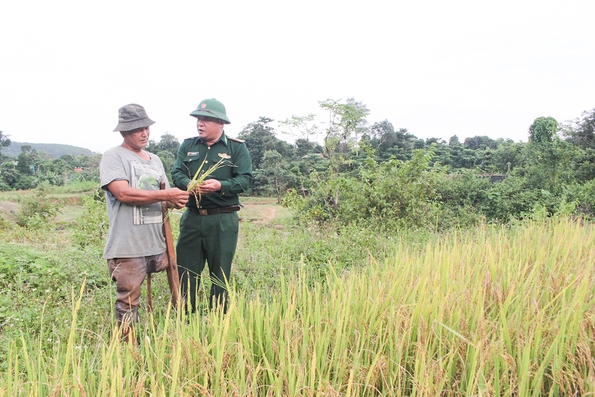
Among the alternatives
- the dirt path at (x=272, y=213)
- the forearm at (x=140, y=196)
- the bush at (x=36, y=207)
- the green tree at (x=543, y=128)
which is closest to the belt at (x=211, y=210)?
the forearm at (x=140, y=196)

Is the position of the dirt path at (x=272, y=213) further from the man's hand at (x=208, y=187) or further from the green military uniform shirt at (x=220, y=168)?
the man's hand at (x=208, y=187)

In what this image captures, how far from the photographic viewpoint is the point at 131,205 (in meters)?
2.49

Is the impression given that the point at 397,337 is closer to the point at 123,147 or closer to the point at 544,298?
the point at 544,298

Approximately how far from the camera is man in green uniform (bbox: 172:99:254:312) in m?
2.92

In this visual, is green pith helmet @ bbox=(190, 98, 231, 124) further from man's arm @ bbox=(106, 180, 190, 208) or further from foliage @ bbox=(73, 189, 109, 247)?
foliage @ bbox=(73, 189, 109, 247)

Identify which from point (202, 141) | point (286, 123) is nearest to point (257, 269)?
point (202, 141)

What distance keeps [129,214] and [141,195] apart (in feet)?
0.50

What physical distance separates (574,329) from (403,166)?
227 inches

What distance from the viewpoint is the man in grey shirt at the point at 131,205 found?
243cm

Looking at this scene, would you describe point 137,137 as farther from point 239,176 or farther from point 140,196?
point 239,176

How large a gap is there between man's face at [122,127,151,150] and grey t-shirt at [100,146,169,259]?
5 cm

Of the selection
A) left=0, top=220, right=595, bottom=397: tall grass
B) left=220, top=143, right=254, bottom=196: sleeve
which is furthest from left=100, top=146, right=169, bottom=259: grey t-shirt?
left=0, top=220, right=595, bottom=397: tall grass

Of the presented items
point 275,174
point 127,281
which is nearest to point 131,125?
point 127,281

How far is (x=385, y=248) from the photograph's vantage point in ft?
15.0
